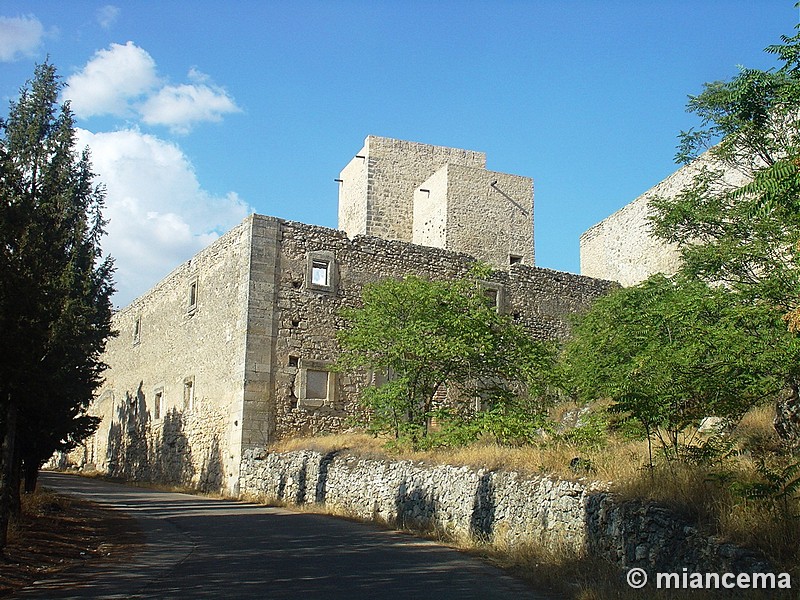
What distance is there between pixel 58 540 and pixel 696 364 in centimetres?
994

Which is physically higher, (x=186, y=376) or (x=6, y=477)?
(x=186, y=376)

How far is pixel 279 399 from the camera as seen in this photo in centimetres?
2167

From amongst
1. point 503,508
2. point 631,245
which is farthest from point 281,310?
point 631,245

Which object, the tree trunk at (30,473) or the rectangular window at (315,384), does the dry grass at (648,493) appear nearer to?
the tree trunk at (30,473)

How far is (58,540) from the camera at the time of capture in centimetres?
1162

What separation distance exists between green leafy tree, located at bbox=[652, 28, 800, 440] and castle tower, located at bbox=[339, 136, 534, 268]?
12.1 m

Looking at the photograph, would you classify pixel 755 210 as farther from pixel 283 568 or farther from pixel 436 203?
pixel 436 203

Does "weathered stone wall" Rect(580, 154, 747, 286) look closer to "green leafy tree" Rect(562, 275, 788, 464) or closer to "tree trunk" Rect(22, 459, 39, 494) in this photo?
"green leafy tree" Rect(562, 275, 788, 464)

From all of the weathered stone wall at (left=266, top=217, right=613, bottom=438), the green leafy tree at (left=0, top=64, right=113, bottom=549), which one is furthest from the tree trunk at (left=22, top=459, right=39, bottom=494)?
the weathered stone wall at (left=266, top=217, right=613, bottom=438)

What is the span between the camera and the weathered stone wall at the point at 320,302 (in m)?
22.0

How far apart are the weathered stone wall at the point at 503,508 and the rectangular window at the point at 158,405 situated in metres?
9.06

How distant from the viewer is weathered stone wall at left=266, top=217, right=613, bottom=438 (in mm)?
21953

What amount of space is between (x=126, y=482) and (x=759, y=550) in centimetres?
2444

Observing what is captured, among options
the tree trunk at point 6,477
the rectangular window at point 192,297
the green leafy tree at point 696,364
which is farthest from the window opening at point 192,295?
the tree trunk at point 6,477
